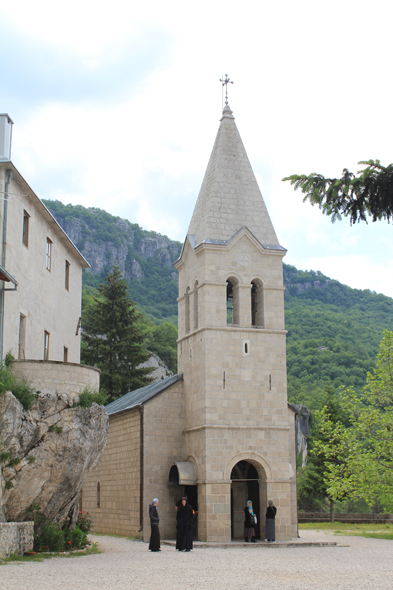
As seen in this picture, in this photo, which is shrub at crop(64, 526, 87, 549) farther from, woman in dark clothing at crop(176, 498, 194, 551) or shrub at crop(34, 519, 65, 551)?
woman in dark clothing at crop(176, 498, 194, 551)

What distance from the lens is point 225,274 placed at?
1103 inches

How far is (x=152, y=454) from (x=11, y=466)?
1097cm

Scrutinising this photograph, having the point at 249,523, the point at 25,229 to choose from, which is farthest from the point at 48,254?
the point at 249,523

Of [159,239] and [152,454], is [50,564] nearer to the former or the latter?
[152,454]

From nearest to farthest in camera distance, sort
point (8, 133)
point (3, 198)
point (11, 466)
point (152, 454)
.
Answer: point (11, 466)
point (3, 198)
point (8, 133)
point (152, 454)

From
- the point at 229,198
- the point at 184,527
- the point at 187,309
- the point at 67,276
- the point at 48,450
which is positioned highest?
the point at 229,198

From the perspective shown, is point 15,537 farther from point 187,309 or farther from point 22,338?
point 187,309

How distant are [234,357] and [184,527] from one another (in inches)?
315

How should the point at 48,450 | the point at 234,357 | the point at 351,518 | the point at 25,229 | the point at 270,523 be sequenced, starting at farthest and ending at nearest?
the point at 351,518, the point at 234,357, the point at 270,523, the point at 25,229, the point at 48,450

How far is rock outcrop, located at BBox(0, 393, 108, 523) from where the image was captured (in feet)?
57.2

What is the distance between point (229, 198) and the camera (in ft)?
96.2

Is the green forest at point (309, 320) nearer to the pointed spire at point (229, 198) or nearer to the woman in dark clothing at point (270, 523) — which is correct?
the pointed spire at point (229, 198)

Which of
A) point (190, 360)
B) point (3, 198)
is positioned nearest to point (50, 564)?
point (3, 198)

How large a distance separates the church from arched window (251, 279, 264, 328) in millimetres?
47
